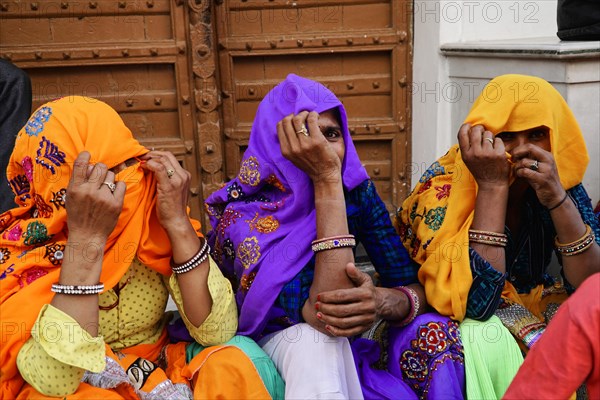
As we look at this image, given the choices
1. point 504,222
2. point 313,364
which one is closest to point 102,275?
point 313,364

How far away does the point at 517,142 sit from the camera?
210cm

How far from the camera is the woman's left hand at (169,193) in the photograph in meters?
1.84

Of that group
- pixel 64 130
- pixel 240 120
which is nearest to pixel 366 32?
pixel 240 120

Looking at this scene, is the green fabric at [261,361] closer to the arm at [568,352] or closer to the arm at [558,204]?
the arm at [568,352]

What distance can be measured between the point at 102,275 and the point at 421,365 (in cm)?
91

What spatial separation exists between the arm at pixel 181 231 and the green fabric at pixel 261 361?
4.0 inches

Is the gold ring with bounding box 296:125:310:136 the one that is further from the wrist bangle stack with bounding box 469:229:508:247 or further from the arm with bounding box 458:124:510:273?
the wrist bangle stack with bounding box 469:229:508:247

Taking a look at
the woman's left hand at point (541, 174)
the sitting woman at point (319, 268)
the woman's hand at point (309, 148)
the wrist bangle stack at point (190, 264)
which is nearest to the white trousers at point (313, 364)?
the sitting woman at point (319, 268)

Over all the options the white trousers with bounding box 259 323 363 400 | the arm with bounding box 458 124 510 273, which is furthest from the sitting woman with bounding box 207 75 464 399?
the arm with bounding box 458 124 510 273

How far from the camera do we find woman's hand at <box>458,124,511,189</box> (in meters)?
1.98

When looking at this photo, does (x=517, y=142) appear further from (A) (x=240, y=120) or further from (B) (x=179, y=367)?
(A) (x=240, y=120)

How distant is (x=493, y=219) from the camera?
2.00 meters

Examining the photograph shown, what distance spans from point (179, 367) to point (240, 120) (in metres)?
1.64

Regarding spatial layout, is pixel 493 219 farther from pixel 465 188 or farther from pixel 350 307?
pixel 350 307
